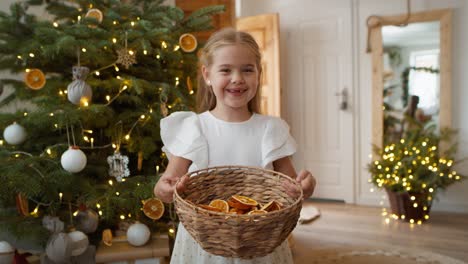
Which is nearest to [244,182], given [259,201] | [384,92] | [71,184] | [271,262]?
[259,201]

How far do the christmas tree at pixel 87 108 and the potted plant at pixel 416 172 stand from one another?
6.83 feet

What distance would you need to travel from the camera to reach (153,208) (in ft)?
6.04

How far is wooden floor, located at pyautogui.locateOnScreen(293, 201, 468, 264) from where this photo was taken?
278 centimetres

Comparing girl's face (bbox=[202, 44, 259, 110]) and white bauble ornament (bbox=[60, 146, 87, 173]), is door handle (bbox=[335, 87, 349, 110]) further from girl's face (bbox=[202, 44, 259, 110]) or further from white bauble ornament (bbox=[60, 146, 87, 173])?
girl's face (bbox=[202, 44, 259, 110])

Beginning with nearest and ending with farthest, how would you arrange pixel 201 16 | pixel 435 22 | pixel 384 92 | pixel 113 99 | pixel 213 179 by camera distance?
pixel 213 179 → pixel 113 99 → pixel 201 16 → pixel 435 22 → pixel 384 92

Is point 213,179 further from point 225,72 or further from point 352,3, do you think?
point 352,3

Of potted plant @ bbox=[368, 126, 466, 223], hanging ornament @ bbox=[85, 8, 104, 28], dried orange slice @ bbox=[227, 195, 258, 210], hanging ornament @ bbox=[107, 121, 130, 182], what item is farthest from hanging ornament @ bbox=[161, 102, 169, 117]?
potted plant @ bbox=[368, 126, 466, 223]

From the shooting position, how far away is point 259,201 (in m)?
1.10

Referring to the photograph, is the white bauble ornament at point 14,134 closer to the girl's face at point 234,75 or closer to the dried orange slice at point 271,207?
the girl's face at point 234,75

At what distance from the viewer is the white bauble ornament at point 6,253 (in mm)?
1730

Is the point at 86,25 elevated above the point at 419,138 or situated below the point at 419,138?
above

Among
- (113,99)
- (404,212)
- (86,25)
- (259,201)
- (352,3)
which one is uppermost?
(352,3)

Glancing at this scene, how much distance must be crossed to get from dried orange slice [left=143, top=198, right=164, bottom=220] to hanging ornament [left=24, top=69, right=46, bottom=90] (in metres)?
0.70

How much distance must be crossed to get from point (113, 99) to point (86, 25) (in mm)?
354
